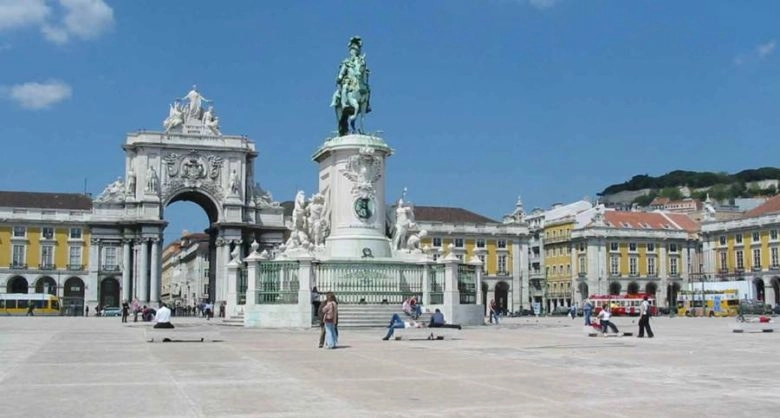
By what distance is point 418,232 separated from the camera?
39.1 m

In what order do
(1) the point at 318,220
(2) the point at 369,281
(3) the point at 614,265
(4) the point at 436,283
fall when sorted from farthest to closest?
1. (3) the point at 614,265
2. (1) the point at 318,220
3. (4) the point at 436,283
4. (2) the point at 369,281

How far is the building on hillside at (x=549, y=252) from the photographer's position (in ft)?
367

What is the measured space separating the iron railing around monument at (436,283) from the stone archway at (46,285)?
66669mm

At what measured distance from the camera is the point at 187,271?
145 meters

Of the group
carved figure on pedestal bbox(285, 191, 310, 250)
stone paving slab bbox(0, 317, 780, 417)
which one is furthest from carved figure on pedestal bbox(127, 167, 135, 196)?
stone paving slab bbox(0, 317, 780, 417)

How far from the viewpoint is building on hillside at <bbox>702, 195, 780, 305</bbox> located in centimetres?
9588

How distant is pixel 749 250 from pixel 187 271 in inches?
3251

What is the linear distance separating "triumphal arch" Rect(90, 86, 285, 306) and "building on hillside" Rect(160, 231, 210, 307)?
1836cm

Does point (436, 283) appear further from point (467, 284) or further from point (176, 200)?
point (176, 200)

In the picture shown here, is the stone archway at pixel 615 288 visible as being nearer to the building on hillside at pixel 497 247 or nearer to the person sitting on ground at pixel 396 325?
the building on hillside at pixel 497 247

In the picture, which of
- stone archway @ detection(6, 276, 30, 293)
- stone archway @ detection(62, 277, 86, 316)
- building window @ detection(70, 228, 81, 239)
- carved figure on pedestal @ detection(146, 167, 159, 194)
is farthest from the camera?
building window @ detection(70, 228, 81, 239)

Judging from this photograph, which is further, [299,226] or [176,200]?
[176,200]

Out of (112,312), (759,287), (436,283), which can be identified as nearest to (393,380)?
(436,283)

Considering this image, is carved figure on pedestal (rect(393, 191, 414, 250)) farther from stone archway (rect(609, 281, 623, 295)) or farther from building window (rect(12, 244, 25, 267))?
stone archway (rect(609, 281, 623, 295))
